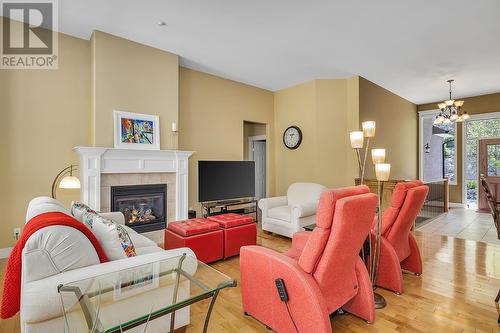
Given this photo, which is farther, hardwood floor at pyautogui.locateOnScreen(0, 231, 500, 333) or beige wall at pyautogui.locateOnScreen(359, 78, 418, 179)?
beige wall at pyautogui.locateOnScreen(359, 78, 418, 179)

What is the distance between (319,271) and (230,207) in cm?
381

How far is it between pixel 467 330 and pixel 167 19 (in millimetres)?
4283

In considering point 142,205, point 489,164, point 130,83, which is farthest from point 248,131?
point 489,164

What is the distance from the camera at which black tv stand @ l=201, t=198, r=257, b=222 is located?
4.79 m

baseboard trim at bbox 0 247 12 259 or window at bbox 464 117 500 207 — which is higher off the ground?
window at bbox 464 117 500 207

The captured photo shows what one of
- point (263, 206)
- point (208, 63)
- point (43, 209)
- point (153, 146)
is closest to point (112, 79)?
point (153, 146)

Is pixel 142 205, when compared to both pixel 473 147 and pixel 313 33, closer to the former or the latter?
pixel 313 33

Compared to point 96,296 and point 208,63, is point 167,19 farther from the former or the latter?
point 96,296

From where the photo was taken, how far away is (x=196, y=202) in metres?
4.99

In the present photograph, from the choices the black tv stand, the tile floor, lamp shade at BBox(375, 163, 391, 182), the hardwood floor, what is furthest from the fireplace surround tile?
the tile floor

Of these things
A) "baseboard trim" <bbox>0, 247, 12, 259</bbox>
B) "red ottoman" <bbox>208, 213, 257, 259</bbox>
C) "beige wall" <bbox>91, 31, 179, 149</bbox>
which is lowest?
"baseboard trim" <bbox>0, 247, 12, 259</bbox>

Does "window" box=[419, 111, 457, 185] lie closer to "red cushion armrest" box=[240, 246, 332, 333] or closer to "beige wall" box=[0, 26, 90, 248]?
"red cushion armrest" box=[240, 246, 332, 333]

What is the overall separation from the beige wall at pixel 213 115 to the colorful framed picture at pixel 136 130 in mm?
746

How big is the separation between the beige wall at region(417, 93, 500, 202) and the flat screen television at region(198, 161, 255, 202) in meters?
5.79
